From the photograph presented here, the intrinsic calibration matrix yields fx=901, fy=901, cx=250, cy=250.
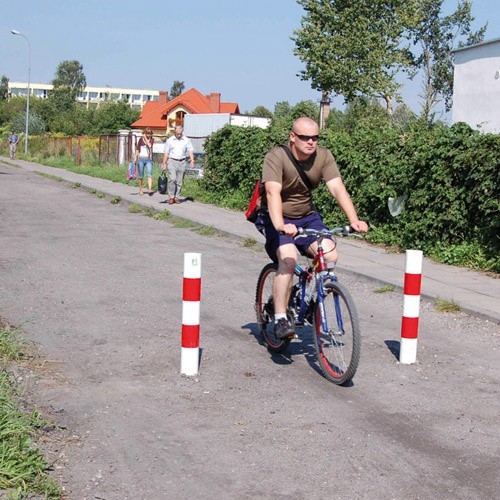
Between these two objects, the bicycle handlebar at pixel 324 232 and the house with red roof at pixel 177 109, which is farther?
the house with red roof at pixel 177 109

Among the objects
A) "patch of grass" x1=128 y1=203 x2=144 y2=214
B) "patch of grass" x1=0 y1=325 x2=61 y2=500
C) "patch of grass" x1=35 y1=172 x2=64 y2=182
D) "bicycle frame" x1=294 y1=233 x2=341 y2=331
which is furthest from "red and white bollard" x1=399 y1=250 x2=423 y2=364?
"patch of grass" x1=35 y1=172 x2=64 y2=182

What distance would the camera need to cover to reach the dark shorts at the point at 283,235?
6.91 metres

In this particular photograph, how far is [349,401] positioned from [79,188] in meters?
22.7

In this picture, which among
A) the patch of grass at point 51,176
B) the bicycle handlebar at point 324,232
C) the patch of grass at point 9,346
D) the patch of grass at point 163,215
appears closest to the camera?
the bicycle handlebar at point 324,232

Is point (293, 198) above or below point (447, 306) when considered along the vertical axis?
above

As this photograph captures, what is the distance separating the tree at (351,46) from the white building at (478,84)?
31230 mm

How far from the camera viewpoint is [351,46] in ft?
195

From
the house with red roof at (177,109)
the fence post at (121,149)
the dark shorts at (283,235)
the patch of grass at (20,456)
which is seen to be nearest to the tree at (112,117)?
the house with red roof at (177,109)

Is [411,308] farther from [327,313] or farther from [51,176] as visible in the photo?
[51,176]

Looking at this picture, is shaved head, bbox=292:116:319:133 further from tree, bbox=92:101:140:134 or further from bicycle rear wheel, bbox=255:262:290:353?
tree, bbox=92:101:140:134

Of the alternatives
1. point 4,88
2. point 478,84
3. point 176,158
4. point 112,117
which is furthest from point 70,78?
point 176,158

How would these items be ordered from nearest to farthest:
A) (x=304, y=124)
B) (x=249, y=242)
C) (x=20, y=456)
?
(x=20, y=456), (x=304, y=124), (x=249, y=242)

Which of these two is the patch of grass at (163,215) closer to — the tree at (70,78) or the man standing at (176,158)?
the man standing at (176,158)

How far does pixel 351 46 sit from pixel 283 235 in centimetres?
5465
